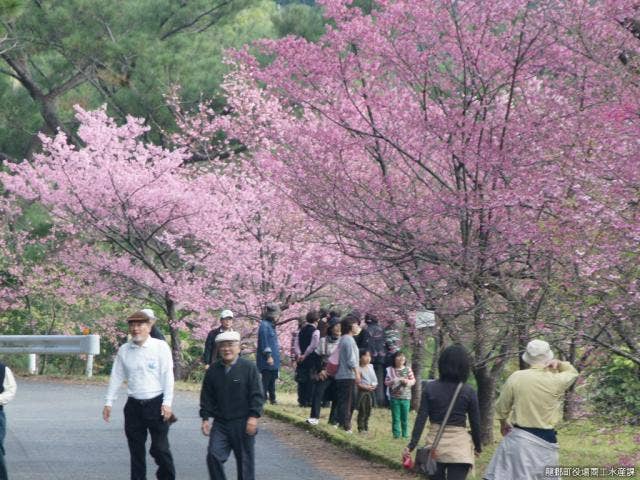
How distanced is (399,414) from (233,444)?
18.8 feet

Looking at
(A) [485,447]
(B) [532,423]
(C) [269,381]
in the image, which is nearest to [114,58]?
(C) [269,381]

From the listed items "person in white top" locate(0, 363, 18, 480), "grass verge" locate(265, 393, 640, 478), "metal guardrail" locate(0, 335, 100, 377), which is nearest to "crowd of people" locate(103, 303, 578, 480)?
"person in white top" locate(0, 363, 18, 480)

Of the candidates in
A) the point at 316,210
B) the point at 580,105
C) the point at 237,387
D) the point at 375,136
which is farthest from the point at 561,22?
the point at 237,387

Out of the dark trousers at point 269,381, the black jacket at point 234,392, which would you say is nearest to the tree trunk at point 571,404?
the black jacket at point 234,392

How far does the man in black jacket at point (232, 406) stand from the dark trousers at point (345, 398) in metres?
6.23

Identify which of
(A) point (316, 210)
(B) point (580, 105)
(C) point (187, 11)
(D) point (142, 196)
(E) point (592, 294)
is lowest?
(E) point (592, 294)

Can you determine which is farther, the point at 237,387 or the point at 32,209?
the point at 32,209

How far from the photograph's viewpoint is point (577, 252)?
1084cm

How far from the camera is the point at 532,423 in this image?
9039mm

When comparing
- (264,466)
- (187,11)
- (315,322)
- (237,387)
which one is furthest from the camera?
(187,11)

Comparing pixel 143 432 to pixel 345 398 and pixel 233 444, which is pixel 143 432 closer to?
pixel 233 444

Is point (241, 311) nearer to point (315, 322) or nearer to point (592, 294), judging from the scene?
point (315, 322)

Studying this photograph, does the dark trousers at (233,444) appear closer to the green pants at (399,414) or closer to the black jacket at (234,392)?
the black jacket at (234,392)

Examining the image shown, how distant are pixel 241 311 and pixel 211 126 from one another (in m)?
4.42
